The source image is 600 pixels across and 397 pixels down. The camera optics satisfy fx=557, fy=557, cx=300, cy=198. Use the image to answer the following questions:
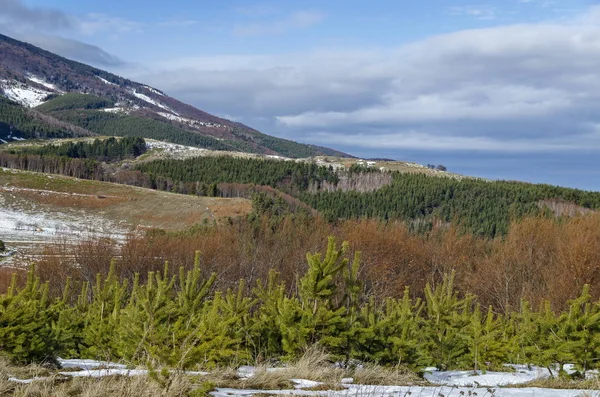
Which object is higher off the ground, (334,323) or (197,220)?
(334,323)

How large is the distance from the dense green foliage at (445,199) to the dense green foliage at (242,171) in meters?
22.2

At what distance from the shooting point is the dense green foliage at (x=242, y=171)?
16188 cm

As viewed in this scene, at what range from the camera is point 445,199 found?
141 metres

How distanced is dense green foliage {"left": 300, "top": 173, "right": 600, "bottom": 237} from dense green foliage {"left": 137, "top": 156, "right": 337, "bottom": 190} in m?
22.2

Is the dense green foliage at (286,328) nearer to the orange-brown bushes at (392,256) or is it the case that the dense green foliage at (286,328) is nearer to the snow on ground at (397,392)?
the snow on ground at (397,392)

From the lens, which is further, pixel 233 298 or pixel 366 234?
pixel 366 234

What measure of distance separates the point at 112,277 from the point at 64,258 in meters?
33.2

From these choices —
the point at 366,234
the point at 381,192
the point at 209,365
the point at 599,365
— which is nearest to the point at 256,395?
the point at 209,365

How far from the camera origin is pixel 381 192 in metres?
148

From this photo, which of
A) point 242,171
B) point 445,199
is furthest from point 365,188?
point 242,171

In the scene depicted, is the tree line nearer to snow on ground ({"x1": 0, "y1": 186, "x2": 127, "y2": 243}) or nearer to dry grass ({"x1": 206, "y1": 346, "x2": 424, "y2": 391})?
snow on ground ({"x1": 0, "y1": 186, "x2": 127, "y2": 243})

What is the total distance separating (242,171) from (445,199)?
63.1 metres

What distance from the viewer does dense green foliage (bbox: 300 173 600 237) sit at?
127 meters

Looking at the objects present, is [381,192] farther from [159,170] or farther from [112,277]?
[112,277]
